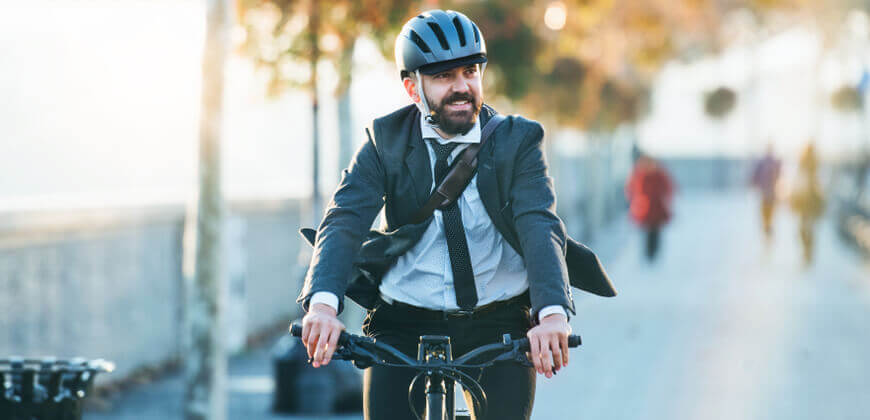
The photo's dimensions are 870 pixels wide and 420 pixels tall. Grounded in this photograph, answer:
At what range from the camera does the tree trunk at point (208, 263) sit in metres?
7.81

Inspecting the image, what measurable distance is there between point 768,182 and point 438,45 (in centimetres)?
2089

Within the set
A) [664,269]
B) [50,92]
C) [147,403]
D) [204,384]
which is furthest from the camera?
[664,269]

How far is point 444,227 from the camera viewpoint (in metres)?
3.62

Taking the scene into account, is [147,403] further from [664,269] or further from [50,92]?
[664,269]

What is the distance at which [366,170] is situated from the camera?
3660 millimetres

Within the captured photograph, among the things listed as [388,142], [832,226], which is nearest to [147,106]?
[388,142]

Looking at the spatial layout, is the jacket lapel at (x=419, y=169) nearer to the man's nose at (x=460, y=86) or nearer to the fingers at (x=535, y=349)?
the man's nose at (x=460, y=86)

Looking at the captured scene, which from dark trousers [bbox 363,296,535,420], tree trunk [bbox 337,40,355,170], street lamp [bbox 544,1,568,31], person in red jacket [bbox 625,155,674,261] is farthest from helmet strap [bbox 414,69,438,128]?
person in red jacket [bbox 625,155,674,261]

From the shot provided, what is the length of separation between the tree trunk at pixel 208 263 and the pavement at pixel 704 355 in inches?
45.3

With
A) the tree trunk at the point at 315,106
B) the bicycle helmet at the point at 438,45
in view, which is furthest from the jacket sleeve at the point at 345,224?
the tree trunk at the point at 315,106

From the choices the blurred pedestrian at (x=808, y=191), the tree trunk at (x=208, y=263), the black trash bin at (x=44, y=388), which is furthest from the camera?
the blurred pedestrian at (x=808, y=191)

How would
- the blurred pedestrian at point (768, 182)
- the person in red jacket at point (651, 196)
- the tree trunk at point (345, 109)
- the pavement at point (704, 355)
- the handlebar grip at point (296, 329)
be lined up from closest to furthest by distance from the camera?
the handlebar grip at point (296, 329), the pavement at point (704, 355), the tree trunk at point (345, 109), the person in red jacket at point (651, 196), the blurred pedestrian at point (768, 182)

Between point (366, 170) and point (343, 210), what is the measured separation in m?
0.17

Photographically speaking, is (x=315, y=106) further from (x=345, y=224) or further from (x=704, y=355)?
(x=345, y=224)
